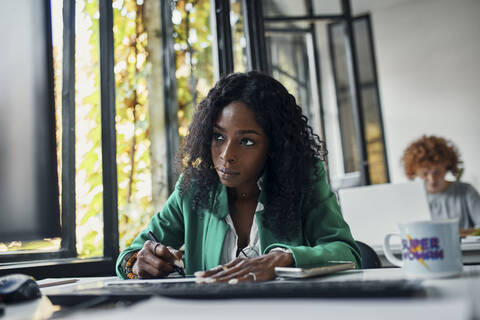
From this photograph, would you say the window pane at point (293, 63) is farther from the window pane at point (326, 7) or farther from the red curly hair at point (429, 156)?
the red curly hair at point (429, 156)

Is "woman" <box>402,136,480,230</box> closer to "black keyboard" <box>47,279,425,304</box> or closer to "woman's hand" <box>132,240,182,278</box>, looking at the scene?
"woman's hand" <box>132,240,182,278</box>

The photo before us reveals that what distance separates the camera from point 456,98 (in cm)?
555

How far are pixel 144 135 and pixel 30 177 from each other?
1.48 meters

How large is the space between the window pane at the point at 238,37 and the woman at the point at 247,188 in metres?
1.49

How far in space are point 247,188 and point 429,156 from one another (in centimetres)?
252

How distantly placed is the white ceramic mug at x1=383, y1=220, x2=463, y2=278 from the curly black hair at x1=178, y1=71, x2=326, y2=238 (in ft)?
1.87

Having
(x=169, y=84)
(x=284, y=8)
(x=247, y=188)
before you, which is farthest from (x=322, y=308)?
(x=284, y=8)

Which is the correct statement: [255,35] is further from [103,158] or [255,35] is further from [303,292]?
[303,292]

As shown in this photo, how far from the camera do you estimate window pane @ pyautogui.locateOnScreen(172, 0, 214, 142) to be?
2.62m

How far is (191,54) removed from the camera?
2721 millimetres

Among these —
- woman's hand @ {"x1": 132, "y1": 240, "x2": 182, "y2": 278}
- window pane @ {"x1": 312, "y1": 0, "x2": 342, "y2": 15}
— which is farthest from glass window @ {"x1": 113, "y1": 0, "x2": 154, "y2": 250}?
window pane @ {"x1": 312, "y1": 0, "x2": 342, "y2": 15}

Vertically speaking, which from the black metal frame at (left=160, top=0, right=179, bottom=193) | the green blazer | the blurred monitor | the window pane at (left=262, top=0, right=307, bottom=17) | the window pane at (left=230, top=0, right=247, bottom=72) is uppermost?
the window pane at (left=262, top=0, right=307, bottom=17)

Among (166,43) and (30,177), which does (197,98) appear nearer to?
(166,43)

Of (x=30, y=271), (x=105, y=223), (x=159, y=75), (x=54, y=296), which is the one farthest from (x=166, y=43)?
(x=54, y=296)
